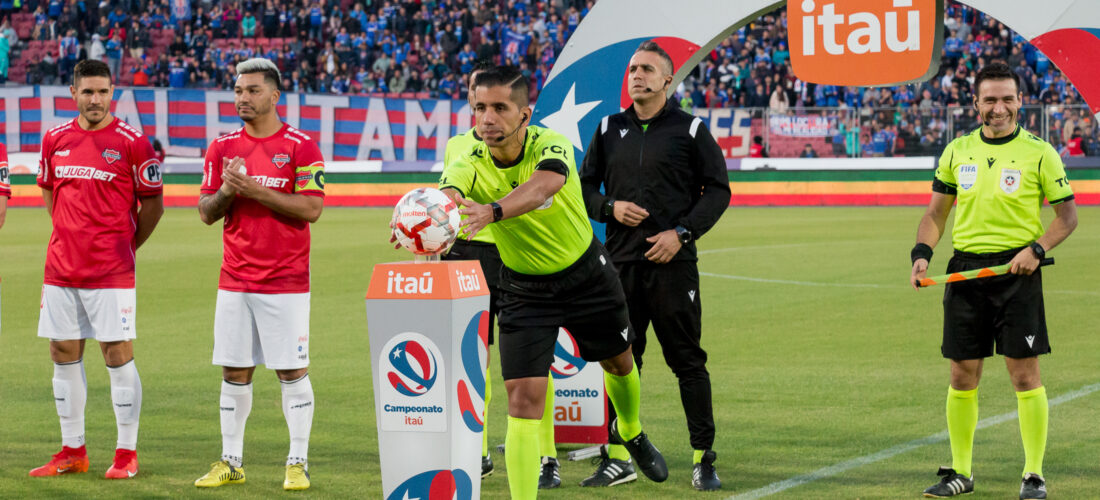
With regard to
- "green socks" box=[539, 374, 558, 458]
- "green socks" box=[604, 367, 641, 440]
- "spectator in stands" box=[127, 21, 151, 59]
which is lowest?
"green socks" box=[539, 374, 558, 458]

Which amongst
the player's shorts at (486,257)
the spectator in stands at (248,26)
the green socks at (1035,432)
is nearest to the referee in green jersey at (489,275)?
the player's shorts at (486,257)

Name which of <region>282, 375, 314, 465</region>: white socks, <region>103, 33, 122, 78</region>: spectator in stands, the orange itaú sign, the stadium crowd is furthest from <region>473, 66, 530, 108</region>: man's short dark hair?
<region>103, 33, 122, 78</region>: spectator in stands

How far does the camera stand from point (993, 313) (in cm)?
653

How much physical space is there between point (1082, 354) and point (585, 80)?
5371 mm

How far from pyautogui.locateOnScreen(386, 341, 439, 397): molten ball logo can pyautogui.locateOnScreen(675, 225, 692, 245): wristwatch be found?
2017 millimetres

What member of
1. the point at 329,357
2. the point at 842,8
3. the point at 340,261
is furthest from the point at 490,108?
the point at 340,261

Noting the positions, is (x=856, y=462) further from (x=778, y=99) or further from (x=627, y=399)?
(x=778, y=99)

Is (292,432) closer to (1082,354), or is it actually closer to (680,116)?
(680,116)

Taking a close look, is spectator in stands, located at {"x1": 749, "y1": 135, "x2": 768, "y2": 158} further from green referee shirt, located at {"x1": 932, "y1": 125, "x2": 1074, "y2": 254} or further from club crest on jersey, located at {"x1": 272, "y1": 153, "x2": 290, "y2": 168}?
club crest on jersey, located at {"x1": 272, "y1": 153, "x2": 290, "y2": 168}

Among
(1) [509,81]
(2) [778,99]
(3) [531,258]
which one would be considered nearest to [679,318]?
(3) [531,258]

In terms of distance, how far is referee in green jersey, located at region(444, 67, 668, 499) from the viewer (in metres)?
5.69

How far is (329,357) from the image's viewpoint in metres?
11.6

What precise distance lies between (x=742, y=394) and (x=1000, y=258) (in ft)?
11.2

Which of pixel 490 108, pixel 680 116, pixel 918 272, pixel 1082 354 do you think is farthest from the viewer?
pixel 1082 354
